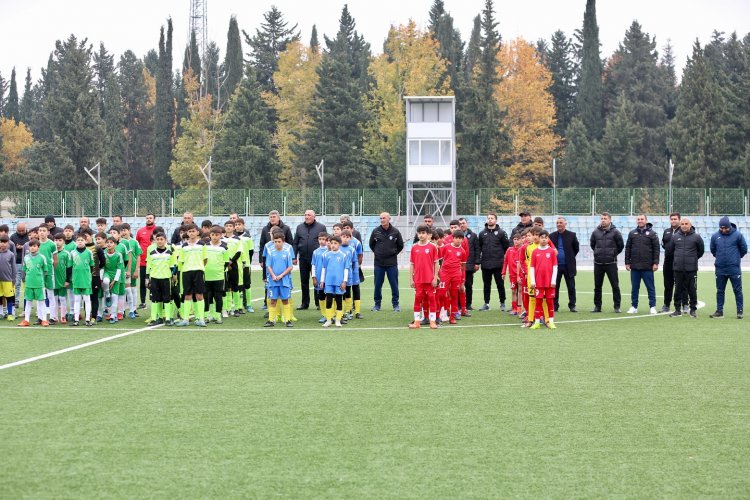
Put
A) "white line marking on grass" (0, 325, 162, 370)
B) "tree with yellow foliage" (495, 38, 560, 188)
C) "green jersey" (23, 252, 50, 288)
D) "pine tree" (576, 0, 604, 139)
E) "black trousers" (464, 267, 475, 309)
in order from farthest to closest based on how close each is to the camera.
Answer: "pine tree" (576, 0, 604, 139) < "tree with yellow foliage" (495, 38, 560, 188) < "black trousers" (464, 267, 475, 309) < "green jersey" (23, 252, 50, 288) < "white line marking on grass" (0, 325, 162, 370)

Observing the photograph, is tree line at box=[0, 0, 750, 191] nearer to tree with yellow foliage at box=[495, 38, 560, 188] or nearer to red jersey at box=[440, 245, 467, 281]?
tree with yellow foliage at box=[495, 38, 560, 188]

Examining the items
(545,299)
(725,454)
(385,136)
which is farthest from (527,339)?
(385,136)

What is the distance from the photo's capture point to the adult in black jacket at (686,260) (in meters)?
16.9

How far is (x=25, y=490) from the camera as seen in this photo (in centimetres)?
564

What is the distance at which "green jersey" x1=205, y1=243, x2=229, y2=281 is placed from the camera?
1575 centimetres

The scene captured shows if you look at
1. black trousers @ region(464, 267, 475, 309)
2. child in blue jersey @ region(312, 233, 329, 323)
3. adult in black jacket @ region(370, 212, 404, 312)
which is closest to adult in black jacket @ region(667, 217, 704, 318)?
black trousers @ region(464, 267, 475, 309)

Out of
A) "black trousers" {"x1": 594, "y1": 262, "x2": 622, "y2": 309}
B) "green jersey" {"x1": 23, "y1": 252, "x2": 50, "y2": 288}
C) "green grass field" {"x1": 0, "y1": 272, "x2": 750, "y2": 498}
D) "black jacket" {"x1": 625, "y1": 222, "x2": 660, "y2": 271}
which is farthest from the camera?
"black trousers" {"x1": 594, "y1": 262, "x2": 622, "y2": 309}

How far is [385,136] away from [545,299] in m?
49.5

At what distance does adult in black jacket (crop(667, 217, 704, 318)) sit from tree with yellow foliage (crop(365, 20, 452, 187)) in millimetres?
42799

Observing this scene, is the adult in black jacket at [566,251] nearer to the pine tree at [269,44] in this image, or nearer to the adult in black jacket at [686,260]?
the adult in black jacket at [686,260]

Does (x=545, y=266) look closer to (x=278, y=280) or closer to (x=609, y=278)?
(x=609, y=278)

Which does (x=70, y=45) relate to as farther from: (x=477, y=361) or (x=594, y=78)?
(x=477, y=361)

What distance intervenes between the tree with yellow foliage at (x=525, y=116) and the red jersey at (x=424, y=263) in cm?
4856

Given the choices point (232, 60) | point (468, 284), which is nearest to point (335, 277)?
point (468, 284)
